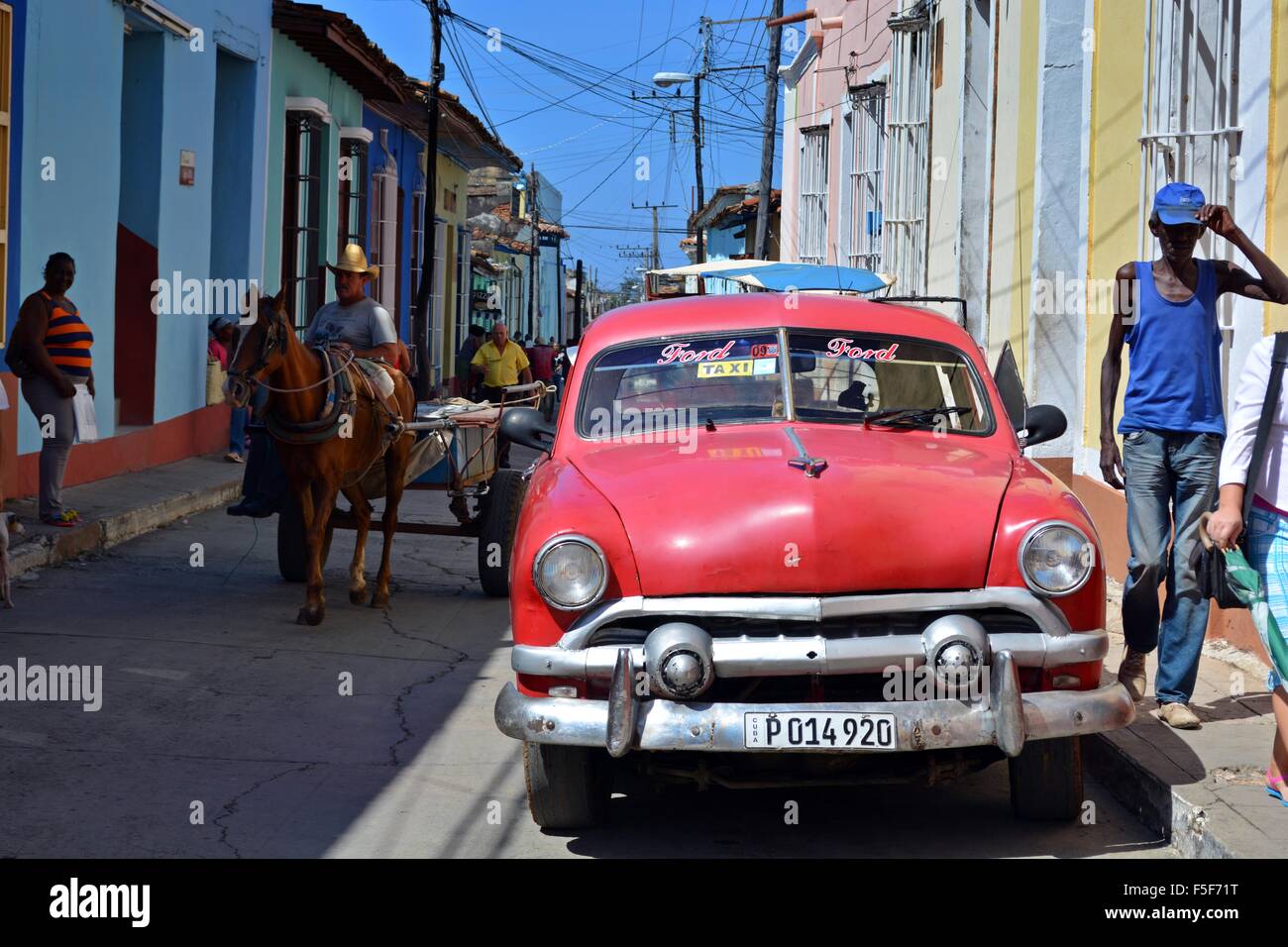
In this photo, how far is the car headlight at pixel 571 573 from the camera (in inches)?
186

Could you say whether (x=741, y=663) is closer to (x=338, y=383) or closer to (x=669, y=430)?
(x=669, y=430)

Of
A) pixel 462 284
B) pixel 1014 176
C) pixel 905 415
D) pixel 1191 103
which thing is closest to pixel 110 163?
pixel 1014 176

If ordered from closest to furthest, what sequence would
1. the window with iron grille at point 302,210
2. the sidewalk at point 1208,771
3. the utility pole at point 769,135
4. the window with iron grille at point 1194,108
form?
1. the sidewalk at point 1208,771
2. the window with iron grille at point 1194,108
3. the window with iron grille at point 302,210
4. the utility pole at point 769,135

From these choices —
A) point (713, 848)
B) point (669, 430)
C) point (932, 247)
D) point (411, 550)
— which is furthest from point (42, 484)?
point (932, 247)

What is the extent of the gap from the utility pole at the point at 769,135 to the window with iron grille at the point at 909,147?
31.6 ft

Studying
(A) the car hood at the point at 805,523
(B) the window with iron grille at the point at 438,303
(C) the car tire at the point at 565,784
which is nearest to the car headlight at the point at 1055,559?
(A) the car hood at the point at 805,523

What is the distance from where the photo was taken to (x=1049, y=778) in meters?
5.11

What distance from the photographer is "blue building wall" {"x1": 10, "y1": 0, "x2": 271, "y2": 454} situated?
12.1 meters

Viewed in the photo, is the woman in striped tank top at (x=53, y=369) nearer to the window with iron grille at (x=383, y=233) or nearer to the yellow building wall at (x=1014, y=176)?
the yellow building wall at (x=1014, y=176)

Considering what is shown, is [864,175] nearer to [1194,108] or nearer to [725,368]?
[1194,108]

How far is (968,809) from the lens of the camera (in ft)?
18.0

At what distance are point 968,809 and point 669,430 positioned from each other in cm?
173

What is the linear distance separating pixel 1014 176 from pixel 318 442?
6841 mm

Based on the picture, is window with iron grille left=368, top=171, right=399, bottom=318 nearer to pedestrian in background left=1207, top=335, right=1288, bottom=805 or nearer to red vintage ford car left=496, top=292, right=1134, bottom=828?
red vintage ford car left=496, top=292, right=1134, bottom=828
